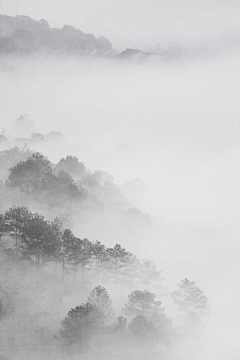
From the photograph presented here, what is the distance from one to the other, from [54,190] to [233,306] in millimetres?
45335

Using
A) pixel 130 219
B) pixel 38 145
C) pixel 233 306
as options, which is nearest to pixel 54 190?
pixel 130 219

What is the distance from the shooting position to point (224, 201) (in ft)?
557

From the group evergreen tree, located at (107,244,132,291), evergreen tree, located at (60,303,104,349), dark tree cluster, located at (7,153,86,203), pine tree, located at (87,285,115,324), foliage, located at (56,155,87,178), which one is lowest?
evergreen tree, located at (60,303,104,349)

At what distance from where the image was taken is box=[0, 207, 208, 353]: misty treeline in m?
54.6

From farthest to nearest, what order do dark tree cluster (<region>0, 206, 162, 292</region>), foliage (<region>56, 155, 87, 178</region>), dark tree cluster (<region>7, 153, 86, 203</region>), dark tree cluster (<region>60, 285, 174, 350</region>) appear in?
foliage (<region>56, 155, 87, 178</region>) → dark tree cluster (<region>7, 153, 86, 203</region>) → dark tree cluster (<region>0, 206, 162, 292</region>) → dark tree cluster (<region>60, 285, 174, 350</region>)

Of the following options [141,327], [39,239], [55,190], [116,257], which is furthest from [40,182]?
[141,327]

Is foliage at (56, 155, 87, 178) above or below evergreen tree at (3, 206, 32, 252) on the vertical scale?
above

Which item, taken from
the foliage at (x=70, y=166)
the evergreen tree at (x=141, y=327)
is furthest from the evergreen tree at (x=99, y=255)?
the foliage at (x=70, y=166)

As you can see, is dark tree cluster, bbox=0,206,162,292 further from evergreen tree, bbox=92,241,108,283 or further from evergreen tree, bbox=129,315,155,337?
evergreen tree, bbox=129,315,155,337

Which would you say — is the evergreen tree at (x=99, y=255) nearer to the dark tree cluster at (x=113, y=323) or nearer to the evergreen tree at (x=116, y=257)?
the evergreen tree at (x=116, y=257)

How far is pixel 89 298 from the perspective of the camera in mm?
58250

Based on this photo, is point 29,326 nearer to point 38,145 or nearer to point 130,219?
point 130,219

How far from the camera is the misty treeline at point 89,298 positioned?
5459 centimetres

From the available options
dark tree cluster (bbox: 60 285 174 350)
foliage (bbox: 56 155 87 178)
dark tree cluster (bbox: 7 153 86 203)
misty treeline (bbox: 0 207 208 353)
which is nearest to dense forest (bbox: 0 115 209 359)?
misty treeline (bbox: 0 207 208 353)
